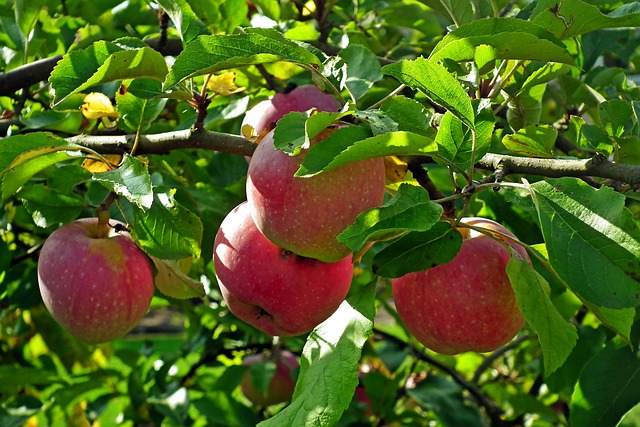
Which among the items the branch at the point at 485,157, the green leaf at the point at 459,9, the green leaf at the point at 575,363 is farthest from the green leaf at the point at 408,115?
the green leaf at the point at 575,363

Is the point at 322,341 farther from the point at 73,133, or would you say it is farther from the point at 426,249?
the point at 73,133

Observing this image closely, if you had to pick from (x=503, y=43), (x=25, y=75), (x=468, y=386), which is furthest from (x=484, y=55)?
(x=468, y=386)

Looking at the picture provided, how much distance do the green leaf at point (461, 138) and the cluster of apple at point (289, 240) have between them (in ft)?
0.27

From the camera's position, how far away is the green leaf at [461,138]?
0.91m

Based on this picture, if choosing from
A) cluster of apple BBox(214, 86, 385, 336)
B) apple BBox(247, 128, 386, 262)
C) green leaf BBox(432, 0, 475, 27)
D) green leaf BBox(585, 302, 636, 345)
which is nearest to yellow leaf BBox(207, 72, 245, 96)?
cluster of apple BBox(214, 86, 385, 336)

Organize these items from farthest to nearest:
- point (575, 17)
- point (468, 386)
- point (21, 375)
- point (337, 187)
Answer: point (468, 386) < point (21, 375) < point (575, 17) < point (337, 187)

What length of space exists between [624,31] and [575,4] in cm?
144

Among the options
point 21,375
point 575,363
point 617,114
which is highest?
point 617,114

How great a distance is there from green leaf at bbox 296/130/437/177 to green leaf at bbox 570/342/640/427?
0.64 m

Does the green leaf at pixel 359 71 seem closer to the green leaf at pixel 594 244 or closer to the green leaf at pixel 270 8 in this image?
the green leaf at pixel 594 244

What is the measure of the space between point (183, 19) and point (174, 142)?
0.20m

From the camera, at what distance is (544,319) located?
0.96 meters

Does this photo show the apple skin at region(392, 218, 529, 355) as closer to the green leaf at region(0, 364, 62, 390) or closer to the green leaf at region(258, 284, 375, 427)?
the green leaf at region(258, 284, 375, 427)

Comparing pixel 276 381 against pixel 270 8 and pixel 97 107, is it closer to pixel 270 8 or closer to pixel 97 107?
pixel 270 8
